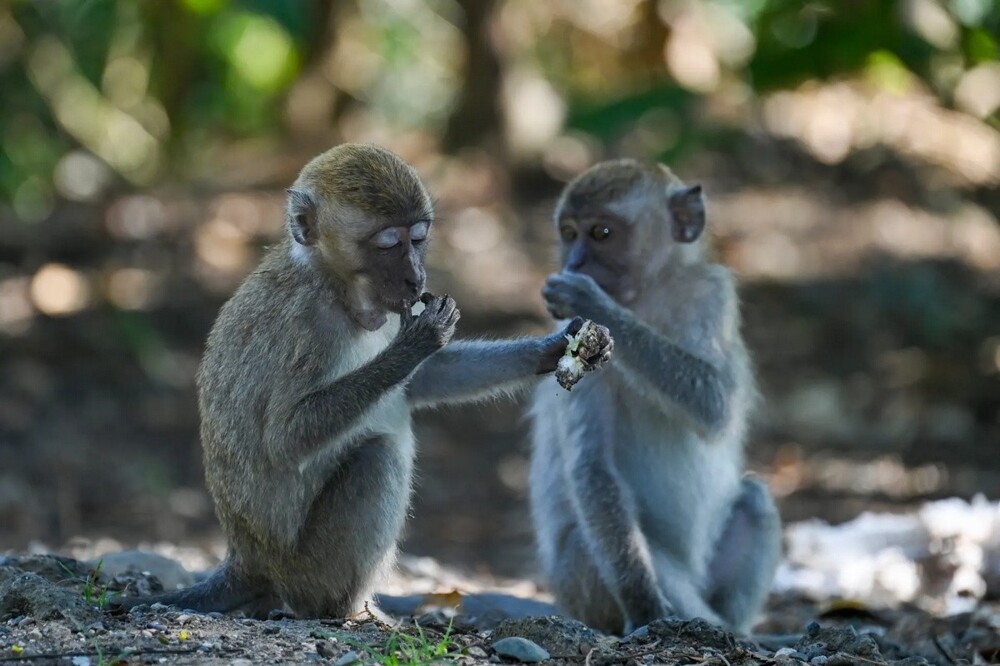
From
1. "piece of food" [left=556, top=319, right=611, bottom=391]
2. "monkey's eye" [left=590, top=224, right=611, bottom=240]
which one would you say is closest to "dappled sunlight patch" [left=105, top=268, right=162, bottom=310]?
"monkey's eye" [left=590, top=224, right=611, bottom=240]

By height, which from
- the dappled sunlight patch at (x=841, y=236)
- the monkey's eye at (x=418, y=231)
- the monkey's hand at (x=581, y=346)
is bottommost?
the monkey's hand at (x=581, y=346)

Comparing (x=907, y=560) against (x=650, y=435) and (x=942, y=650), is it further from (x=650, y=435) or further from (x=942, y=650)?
(x=650, y=435)

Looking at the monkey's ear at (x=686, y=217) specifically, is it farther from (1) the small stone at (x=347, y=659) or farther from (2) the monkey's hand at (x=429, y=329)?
(1) the small stone at (x=347, y=659)

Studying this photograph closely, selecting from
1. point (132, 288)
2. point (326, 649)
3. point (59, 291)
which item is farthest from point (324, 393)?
point (59, 291)

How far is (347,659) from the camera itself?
483cm

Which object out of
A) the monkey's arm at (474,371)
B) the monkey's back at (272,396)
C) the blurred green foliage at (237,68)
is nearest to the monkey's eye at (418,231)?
the monkey's back at (272,396)

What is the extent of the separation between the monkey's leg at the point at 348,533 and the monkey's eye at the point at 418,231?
2.75 feet

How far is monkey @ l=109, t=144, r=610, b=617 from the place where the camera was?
5.68m

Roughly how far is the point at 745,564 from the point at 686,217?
70.9 inches

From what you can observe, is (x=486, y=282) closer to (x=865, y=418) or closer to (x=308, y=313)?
(x=865, y=418)

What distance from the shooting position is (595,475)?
6.93 m

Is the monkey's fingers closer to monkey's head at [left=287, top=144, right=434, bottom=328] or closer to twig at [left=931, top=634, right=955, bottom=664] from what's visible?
monkey's head at [left=287, top=144, right=434, bottom=328]

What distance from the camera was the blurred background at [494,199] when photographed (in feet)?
36.4

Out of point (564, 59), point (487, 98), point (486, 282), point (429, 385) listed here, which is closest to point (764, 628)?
point (429, 385)
